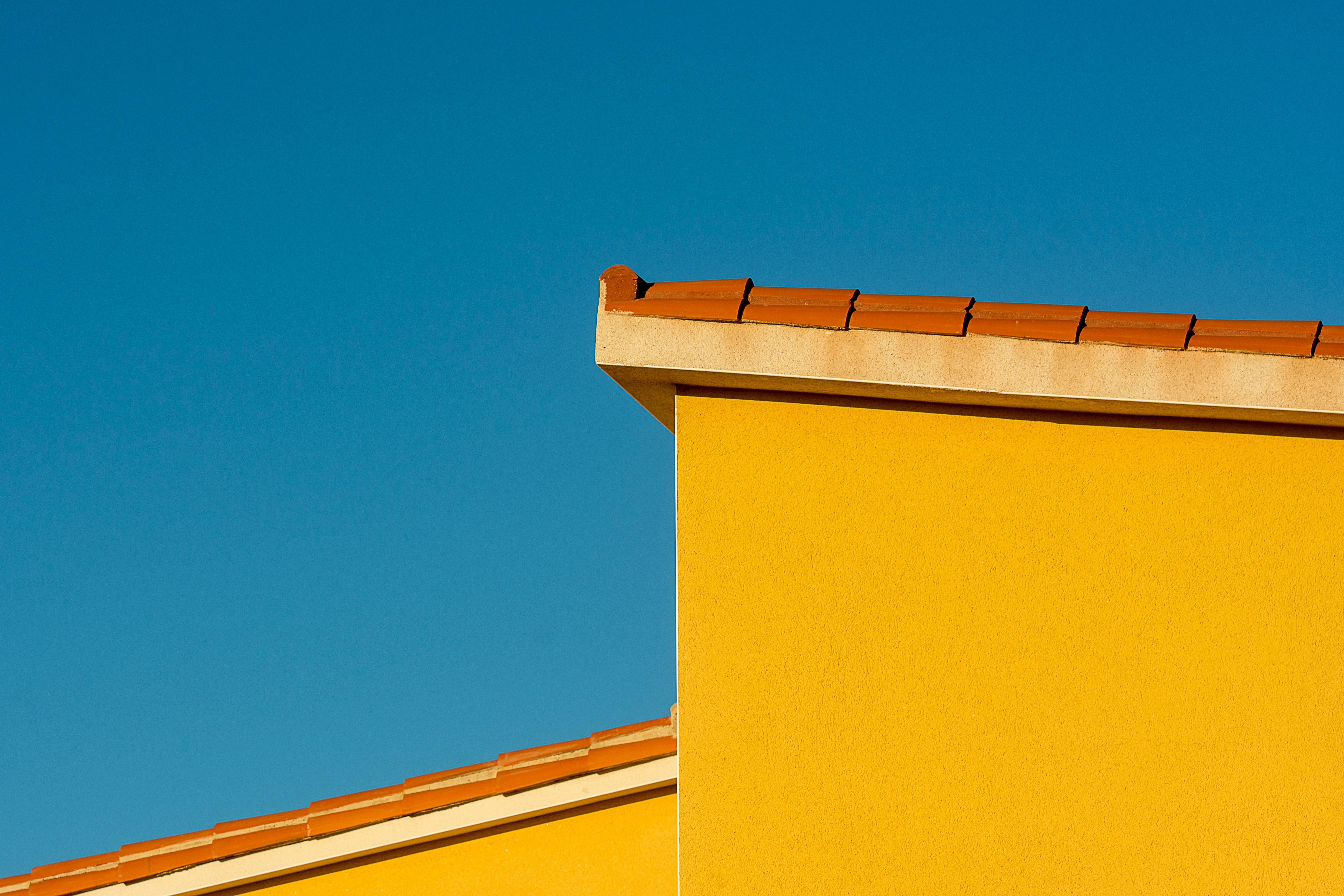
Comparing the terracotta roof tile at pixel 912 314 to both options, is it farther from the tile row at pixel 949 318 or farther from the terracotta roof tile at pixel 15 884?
the terracotta roof tile at pixel 15 884

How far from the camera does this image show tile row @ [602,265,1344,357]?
3.94 metres

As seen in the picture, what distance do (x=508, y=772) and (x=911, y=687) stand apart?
208cm

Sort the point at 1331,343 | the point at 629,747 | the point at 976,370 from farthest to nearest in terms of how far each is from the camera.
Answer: the point at 629,747 < the point at 976,370 < the point at 1331,343

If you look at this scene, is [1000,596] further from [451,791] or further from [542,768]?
[451,791]

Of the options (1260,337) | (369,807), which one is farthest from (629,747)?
(1260,337)

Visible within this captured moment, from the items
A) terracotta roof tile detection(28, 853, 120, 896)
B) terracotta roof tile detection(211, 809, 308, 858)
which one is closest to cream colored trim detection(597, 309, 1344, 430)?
terracotta roof tile detection(211, 809, 308, 858)

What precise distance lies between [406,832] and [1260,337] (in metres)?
4.28

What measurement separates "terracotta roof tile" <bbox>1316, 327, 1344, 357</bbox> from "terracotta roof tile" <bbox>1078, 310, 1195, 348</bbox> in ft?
1.42

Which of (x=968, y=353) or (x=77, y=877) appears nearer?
(x=968, y=353)

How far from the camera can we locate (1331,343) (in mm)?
3910

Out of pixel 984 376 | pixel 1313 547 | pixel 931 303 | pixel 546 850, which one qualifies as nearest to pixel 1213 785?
pixel 1313 547

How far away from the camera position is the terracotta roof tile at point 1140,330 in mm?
3951

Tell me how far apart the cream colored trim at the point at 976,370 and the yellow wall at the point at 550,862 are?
7.16 feet

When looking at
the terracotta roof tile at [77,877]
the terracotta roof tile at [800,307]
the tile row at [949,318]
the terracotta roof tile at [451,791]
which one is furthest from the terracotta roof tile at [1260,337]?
the terracotta roof tile at [77,877]
